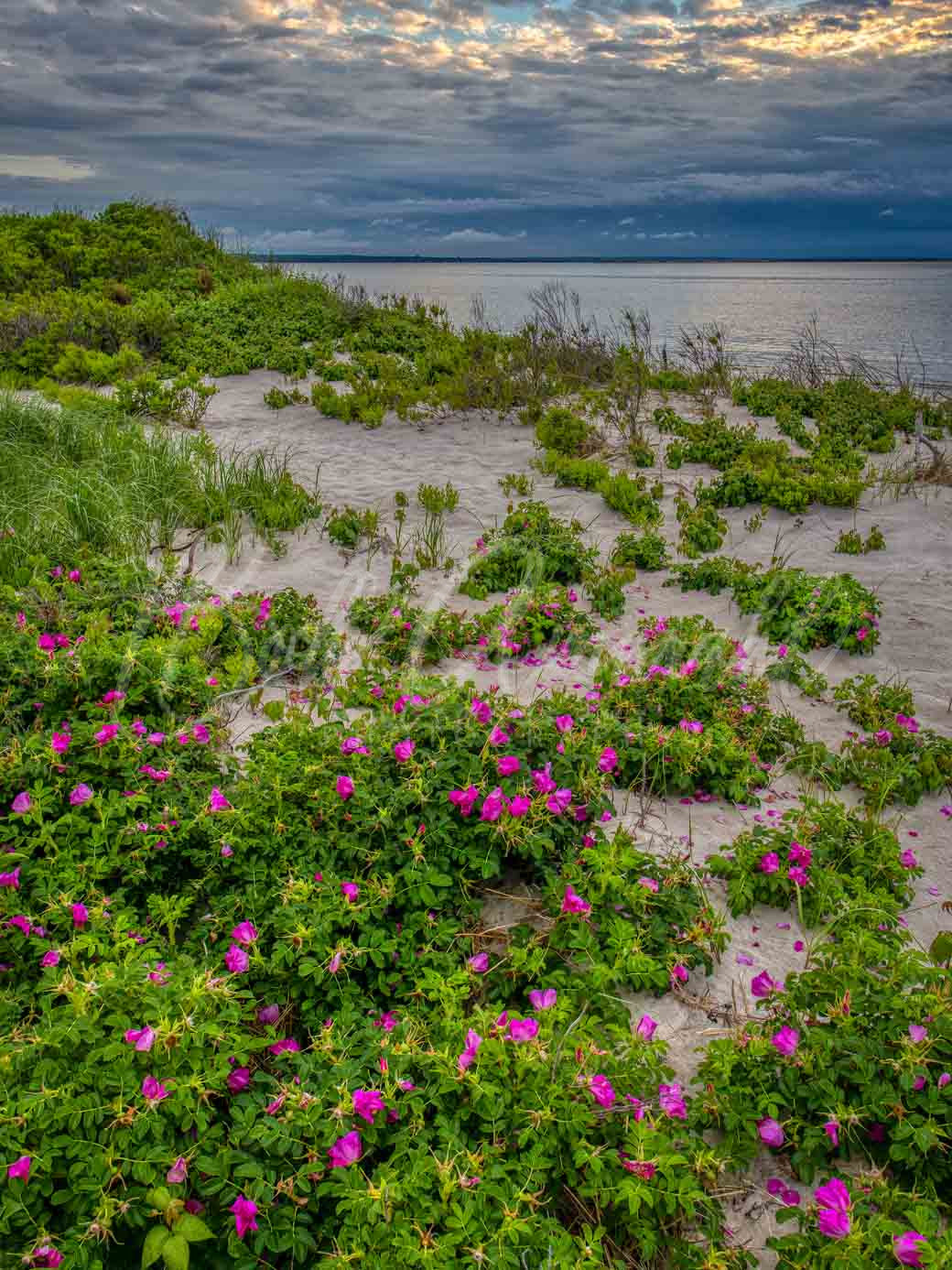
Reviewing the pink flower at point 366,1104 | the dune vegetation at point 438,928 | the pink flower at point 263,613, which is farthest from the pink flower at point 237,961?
the pink flower at point 263,613

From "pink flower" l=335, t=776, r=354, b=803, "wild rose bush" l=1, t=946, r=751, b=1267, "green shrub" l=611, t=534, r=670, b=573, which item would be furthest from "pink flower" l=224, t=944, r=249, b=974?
"green shrub" l=611, t=534, r=670, b=573

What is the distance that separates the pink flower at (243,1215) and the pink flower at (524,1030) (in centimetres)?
85

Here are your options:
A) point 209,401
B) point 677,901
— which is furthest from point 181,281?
point 677,901

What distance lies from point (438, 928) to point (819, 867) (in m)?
1.82

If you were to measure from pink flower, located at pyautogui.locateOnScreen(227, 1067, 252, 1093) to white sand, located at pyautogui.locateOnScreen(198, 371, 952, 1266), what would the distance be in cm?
148

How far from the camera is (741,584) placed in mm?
6707

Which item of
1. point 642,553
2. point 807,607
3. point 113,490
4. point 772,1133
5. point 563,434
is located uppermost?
point 563,434

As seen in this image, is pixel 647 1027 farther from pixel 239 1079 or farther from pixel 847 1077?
pixel 239 1079

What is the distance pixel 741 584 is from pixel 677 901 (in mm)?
3949

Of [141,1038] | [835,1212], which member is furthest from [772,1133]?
[141,1038]

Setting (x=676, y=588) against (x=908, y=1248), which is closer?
(x=908, y=1248)

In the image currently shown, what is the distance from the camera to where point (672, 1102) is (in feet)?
8.23

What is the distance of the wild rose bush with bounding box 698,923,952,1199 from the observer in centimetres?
241

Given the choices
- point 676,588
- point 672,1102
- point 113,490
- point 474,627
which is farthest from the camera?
point 676,588
